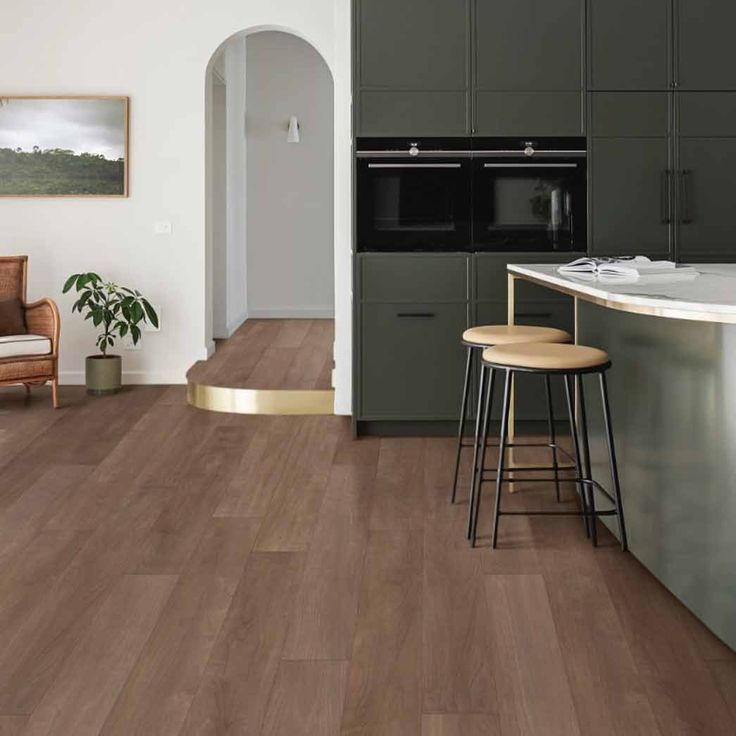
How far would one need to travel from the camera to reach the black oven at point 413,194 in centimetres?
548

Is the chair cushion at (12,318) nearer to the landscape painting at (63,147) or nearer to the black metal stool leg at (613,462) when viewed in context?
the landscape painting at (63,147)

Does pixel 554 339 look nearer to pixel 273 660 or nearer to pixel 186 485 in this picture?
pixel 186 485

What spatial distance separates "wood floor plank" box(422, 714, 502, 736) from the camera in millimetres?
2334

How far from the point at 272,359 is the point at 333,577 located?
409 centimetres

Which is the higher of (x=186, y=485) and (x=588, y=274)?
(x=588, y=274)

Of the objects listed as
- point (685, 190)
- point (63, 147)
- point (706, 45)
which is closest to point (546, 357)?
point (685, 190)

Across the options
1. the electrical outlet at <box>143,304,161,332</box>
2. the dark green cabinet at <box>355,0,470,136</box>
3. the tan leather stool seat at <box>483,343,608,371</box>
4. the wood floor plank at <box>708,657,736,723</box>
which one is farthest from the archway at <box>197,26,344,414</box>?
the wood floor plank at <box>708,657,736,723</box>

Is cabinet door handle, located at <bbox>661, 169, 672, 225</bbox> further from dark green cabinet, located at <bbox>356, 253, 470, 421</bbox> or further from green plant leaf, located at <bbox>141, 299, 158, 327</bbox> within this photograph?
green plant leaf, located at <bbox>141, 299, 158, 327</bbox>

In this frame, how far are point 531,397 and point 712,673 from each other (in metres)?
3.03

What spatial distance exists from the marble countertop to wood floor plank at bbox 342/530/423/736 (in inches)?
41.6

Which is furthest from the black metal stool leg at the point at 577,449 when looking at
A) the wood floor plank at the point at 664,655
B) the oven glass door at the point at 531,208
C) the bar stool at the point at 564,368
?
the oven glass door at the point at 531,208

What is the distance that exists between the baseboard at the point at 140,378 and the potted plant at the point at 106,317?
223 millimetres

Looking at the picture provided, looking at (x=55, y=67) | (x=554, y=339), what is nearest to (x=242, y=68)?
(x=55, y=67)

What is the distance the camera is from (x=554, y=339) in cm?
425
